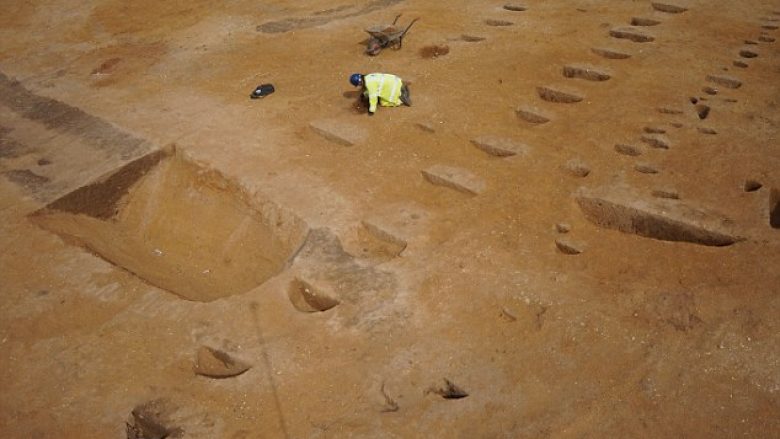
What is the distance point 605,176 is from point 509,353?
267cm

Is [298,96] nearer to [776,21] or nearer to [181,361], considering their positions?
[181,361]

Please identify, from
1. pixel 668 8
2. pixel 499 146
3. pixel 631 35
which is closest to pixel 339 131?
pixel 499 146

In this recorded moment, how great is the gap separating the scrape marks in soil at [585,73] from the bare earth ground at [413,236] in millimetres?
32

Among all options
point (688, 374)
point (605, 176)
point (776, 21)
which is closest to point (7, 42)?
point (605, 176)

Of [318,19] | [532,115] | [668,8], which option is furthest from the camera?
[318,19]

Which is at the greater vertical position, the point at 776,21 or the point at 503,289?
the point at 776,21

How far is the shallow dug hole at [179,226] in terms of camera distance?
252 inches

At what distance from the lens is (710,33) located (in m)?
9.10

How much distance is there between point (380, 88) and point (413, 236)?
109 inches

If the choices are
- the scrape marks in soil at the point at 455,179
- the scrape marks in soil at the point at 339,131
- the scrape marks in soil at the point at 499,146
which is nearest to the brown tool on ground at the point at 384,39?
the scrape marks in soil at the point at 339,131

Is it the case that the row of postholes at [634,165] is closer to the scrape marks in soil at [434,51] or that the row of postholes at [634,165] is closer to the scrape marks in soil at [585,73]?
the scrape marks in soil at [585,73]

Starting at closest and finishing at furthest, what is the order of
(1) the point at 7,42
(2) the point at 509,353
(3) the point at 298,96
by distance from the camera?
(2) the point at 509,353
(3) the point at 298,96
(1) the point at 7,42

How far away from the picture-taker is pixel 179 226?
733 cm

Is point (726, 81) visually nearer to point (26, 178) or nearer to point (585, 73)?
point (585, 73)
